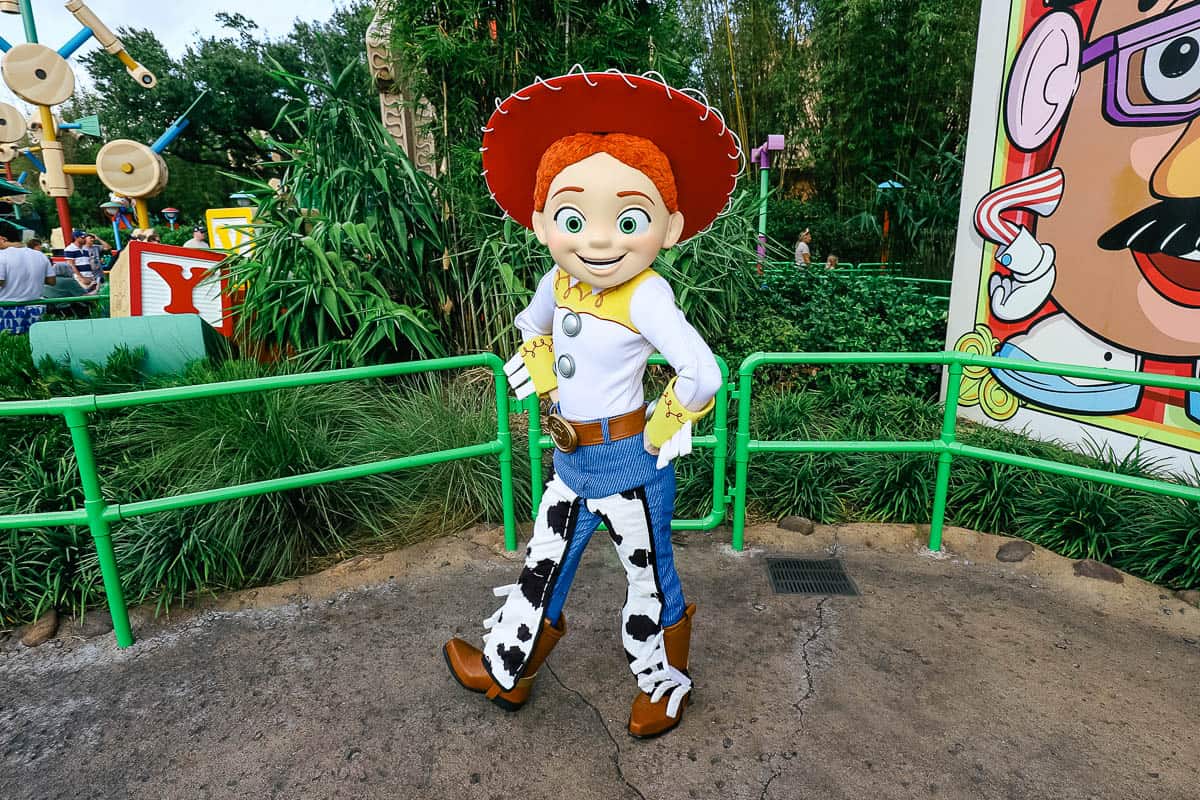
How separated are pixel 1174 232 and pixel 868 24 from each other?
10299 mm

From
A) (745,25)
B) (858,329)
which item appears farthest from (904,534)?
(745,25)

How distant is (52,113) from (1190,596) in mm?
14323

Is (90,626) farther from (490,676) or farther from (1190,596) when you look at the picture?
(1190,596)

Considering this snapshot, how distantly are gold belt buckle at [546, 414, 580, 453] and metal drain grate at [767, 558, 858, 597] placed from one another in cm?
147

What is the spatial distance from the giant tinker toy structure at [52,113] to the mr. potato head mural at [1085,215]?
11.0 m

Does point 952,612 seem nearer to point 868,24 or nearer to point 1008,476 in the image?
point 1008,476

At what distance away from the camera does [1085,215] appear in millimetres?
4406

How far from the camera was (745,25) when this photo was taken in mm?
14328

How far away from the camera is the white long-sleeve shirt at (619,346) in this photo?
1901mm

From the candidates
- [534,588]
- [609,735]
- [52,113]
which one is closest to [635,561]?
[534,588]

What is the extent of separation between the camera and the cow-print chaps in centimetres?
209

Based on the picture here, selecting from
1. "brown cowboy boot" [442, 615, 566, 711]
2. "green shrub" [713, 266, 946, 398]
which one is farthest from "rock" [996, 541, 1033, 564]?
"brown cowboy boot" [442, 615, 566, 711]

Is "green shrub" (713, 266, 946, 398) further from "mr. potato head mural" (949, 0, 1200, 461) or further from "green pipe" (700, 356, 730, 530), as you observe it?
"green pipe" (700, 356, 730, 530)

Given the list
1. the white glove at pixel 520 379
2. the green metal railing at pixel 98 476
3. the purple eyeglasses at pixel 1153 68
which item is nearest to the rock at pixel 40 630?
the green metal railing at pixel 98 476
